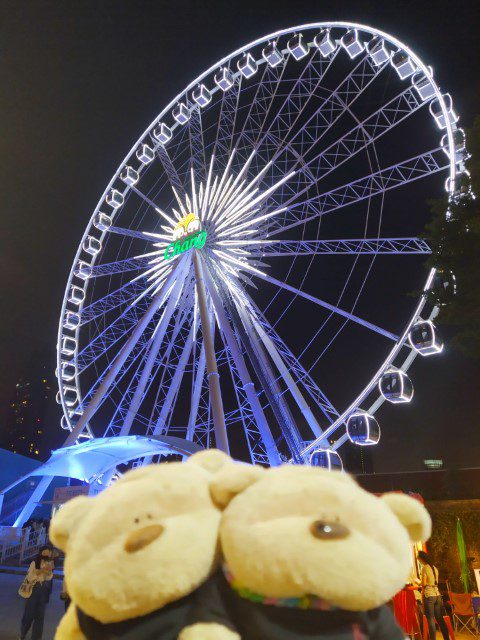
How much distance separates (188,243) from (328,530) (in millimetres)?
14357

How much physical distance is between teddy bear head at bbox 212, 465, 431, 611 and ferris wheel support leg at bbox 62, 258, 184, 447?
46.5ft

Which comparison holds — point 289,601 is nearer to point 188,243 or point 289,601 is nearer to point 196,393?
point 188,243

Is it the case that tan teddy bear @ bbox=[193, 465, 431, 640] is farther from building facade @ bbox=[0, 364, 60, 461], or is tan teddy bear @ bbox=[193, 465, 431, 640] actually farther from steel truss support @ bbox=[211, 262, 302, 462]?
building facade @ bbox=[0, 364, 60, 461]

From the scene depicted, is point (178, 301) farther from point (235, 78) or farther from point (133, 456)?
point (235, 78)

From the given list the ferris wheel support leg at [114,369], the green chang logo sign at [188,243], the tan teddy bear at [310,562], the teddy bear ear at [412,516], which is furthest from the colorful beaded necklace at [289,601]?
the ferris wheel support leg at [114,369]

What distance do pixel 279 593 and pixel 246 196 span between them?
48.0ft

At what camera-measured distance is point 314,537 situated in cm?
175

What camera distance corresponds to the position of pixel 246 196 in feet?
51.0

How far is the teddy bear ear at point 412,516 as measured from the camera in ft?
6.65

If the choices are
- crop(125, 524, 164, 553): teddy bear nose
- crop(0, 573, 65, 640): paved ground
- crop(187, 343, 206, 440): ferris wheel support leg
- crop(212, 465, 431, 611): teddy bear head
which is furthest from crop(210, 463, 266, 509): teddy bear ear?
crop(187, 343, 206, 440): ferris wheel support leg

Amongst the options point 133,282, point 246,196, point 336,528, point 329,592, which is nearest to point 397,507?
point 336,528

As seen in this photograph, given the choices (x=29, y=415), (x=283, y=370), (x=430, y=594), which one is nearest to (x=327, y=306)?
(x=283, y=370)

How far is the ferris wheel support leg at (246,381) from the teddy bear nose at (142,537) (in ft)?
34.9

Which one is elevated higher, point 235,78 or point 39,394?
point 235,78
